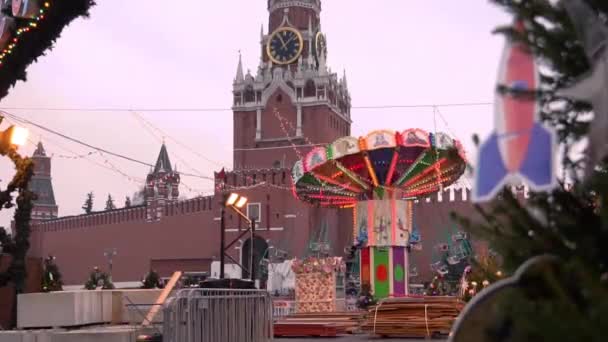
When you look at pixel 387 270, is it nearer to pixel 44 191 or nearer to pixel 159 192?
pixel 159 192

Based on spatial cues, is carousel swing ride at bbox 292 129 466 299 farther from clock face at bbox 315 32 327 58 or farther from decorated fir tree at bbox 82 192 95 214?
decorated fir tree at bbox 82 192 95 214

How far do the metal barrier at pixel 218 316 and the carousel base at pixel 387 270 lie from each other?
17.6 m

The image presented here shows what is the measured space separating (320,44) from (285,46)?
132 inches

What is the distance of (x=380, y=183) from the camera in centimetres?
2752

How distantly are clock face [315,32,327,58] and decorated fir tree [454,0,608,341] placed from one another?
62.7 m

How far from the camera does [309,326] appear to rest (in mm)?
16375

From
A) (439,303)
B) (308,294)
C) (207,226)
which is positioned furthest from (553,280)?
(207,226)

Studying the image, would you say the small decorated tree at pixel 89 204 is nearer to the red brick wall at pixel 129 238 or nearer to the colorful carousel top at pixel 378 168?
the red brick wall at pixel 129 238

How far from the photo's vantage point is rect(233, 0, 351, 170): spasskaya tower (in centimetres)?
6059

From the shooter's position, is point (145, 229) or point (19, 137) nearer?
point (19, 137)

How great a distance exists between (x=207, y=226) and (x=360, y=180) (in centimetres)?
2903

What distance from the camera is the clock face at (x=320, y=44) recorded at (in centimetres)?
6500

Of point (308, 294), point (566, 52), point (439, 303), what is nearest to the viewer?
point (566, 52)

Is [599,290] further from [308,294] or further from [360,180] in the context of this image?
[360,180]
